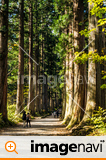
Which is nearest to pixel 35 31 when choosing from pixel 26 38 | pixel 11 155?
pixel 26 38

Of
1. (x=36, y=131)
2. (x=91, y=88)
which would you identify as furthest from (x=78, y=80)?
(x=36, y=131)

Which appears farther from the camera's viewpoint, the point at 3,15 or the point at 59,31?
the point at 59,31

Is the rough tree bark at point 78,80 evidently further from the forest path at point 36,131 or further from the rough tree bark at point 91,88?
the rough tree bark at point 91,88

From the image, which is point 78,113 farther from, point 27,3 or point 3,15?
point 27,3

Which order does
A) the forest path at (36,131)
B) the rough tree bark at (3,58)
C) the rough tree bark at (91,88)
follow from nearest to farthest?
the rough tree bark at (91,88)
the forest path at (36,131)
the rough tree bark at (3,58)

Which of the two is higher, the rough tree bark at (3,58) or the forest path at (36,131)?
the rough tree bark at (3,58)

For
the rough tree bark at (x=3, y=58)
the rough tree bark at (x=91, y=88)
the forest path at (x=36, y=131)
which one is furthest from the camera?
the rough tree bark at (x=3, y=58)

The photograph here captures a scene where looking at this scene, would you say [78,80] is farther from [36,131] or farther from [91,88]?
[36,131]

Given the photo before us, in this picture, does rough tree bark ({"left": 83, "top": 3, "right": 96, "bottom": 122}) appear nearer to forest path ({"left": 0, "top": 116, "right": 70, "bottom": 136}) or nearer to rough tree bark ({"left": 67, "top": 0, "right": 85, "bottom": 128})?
forest path ({"left": 0, "top": 116, "right": 70, "bottom": 136})

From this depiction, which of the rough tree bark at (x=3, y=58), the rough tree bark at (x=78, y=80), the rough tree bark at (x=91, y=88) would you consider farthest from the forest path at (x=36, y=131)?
the rough tree bark at (x=91, y=88)

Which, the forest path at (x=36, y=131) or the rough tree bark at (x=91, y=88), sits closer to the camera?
the rough tree bark at (x=91, y=88)

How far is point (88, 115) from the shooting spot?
41.9 feet

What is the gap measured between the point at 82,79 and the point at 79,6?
5521 mm

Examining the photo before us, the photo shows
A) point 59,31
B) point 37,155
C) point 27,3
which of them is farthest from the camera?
point 27,3
